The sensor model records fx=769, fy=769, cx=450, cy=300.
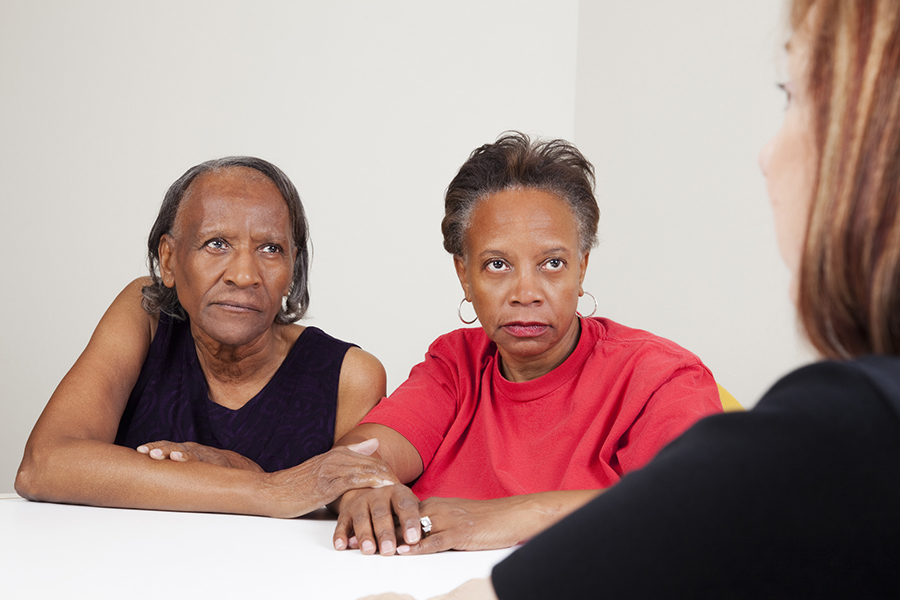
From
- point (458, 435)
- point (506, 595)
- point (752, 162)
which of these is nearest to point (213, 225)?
point (458, 435)

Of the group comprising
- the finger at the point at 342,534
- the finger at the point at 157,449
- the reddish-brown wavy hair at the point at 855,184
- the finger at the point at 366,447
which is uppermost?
the reddish-brown wavy hair at the point at 855,184

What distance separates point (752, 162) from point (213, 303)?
177 cm

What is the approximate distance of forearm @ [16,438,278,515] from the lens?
1.44m

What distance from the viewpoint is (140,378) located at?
188cm

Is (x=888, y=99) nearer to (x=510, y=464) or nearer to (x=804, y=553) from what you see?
(x=804, y=553)

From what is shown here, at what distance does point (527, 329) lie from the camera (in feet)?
5.37

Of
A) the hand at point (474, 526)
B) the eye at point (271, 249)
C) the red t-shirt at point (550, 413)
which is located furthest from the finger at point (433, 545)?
the eye at point (271, 249)

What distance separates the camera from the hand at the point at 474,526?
1.22 meters

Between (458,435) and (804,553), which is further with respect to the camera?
(458,435)

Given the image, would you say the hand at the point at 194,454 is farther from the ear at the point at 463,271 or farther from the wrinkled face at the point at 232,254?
the ear at the point at 463,271

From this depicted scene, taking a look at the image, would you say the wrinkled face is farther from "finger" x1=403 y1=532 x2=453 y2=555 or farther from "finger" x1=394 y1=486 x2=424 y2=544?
"finger" x1=403 y1=532 x2=453 y2=555

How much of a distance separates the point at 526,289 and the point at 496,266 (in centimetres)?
11

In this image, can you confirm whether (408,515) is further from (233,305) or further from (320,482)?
(233,305)

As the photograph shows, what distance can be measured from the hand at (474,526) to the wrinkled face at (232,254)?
2.50ft
